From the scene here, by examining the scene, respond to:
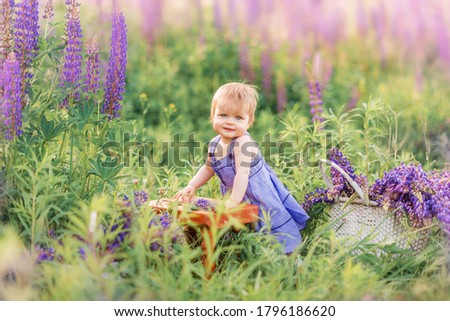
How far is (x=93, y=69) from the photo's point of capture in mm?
3521

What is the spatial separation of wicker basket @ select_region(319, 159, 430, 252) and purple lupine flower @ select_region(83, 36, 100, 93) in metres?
1.23

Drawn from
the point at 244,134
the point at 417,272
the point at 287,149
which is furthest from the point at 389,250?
the point at 287,149

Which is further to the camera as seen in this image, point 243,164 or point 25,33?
point 243,164

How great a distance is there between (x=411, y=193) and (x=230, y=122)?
0.96 metres

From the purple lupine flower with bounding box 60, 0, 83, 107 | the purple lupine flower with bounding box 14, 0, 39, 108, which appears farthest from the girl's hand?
the purple lupine flower with bounding box 14, 0, 39, 108

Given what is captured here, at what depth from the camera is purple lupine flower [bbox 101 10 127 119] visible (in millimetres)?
3475

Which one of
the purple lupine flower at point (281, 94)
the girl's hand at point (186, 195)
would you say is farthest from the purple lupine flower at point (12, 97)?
the purple lupine flower at point (281, 94)

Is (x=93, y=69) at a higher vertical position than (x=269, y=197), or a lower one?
higher

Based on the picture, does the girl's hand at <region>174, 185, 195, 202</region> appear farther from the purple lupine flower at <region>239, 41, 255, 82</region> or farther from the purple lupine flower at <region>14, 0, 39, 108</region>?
the purple lupine flower at <region>239, 41, 255, 82</region>

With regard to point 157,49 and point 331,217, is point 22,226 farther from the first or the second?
point 157,49

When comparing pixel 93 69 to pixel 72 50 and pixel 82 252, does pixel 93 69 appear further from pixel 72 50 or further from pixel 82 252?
pixel 82 252

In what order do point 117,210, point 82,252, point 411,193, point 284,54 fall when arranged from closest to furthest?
point 82,252 < point 117,210 < point 411,193 < point 284,54

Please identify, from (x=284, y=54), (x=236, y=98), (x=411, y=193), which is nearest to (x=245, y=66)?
(x=284, y=54)

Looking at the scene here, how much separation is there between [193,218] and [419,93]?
13.0 ft
